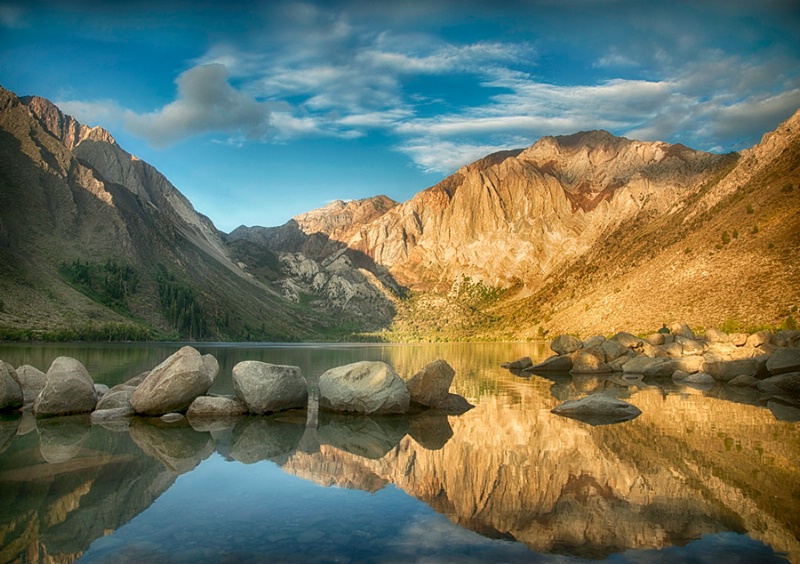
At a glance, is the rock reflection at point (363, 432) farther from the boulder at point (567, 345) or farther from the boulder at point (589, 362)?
the boulder at point (567, 345)

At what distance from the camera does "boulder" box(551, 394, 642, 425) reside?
22344 mm

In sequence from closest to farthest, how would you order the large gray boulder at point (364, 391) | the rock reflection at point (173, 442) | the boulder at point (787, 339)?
the rock reflection at point (173, 442) → the large gray boulder at point (364, 391) → the boulder at point (787, 339)

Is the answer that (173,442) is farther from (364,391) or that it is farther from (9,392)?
(9,392)

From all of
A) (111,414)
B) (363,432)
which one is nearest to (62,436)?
(111,414)

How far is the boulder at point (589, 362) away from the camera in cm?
4922

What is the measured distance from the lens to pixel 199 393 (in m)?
23.1

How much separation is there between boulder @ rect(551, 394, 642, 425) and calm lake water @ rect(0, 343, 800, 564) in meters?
2.03

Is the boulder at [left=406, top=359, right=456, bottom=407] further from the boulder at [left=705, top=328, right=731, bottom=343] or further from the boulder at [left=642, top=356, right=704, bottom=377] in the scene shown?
the boulder at [left=705, top=328, right=731, bottom=343]

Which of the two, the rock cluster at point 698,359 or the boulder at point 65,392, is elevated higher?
the boulder at point 65,392

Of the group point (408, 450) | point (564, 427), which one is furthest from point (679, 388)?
point (408, 450)

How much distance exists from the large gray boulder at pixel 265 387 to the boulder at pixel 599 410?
1184 cm

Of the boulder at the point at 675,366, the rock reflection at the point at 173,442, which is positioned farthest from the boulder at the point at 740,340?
the rock reflection at the point at 173,442

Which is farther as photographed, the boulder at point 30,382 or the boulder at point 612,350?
the boulder at point 612,350

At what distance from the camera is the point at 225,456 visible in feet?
49.4
